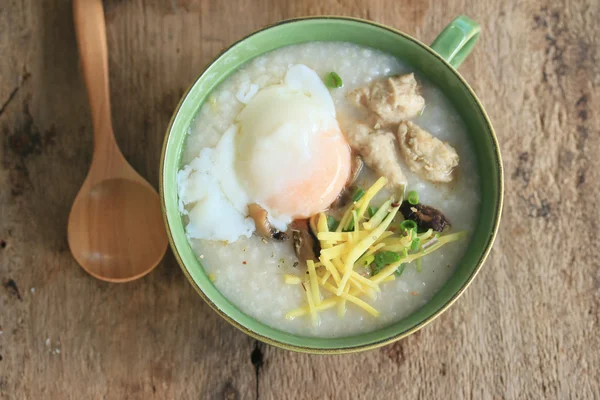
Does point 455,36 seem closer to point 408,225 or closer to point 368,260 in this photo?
point 408,225

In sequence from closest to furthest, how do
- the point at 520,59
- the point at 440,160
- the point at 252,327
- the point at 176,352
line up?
the point at 252,327 → the point at 440,160 → the point at 176,352 → the point at 520,59

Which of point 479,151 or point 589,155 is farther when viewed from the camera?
point 589,155

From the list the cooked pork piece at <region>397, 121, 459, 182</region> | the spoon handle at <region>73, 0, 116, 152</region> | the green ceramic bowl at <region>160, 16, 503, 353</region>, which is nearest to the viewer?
the green ceramic bowl at <region>160, 16, 503, 353</region>

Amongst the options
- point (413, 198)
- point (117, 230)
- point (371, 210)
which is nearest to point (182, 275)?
point (117, 230)

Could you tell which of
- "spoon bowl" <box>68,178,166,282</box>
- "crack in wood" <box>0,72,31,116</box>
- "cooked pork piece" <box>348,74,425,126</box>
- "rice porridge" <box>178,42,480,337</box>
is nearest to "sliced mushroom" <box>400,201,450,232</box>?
"rice porridge" <box>178,42,480,337</box>

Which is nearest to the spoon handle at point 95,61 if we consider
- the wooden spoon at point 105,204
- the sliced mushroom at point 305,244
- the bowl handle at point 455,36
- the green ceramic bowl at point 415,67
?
the wooden spoon at point 105,204

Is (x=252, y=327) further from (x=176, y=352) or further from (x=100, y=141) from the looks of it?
(x=100, y=141)

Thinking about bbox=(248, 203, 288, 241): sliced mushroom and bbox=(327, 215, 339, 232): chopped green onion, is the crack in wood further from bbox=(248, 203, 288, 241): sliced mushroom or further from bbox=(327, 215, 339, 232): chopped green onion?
bbox=(327, 215, 339, 232): chopped green onion

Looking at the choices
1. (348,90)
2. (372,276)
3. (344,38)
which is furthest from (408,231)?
(344,38)

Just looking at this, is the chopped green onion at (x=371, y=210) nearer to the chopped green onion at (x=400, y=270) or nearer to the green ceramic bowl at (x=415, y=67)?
the chopped green onion at (x=400, y=270)
